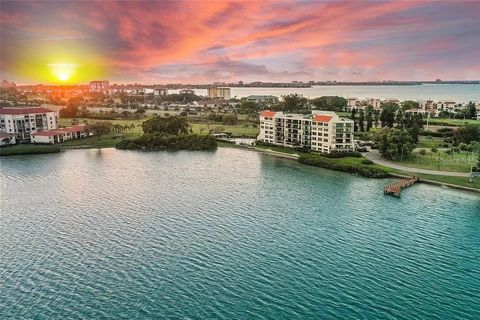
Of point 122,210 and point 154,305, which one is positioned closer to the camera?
point 154,305

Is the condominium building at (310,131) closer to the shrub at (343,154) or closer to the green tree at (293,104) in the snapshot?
the shrub at (343,154)

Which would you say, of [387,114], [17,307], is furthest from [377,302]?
[387,114]

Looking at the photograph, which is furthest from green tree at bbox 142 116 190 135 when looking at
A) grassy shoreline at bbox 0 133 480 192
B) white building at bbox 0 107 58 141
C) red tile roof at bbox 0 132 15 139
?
red tile roof at bbox 0 132 15 139

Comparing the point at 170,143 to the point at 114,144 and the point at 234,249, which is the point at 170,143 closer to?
the point at 114,144

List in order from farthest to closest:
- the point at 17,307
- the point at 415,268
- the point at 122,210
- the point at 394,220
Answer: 1. the point at 122,210
2. the point at 394,220
3. the point at 415,268
4. the point at 17,307

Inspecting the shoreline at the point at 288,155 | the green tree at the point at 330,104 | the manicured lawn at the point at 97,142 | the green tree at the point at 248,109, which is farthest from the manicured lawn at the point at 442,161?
the green tree at the point at 330,104

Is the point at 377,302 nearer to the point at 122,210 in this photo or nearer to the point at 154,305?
the point at 154,305

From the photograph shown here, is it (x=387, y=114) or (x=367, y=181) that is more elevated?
(x=387, y=114)
